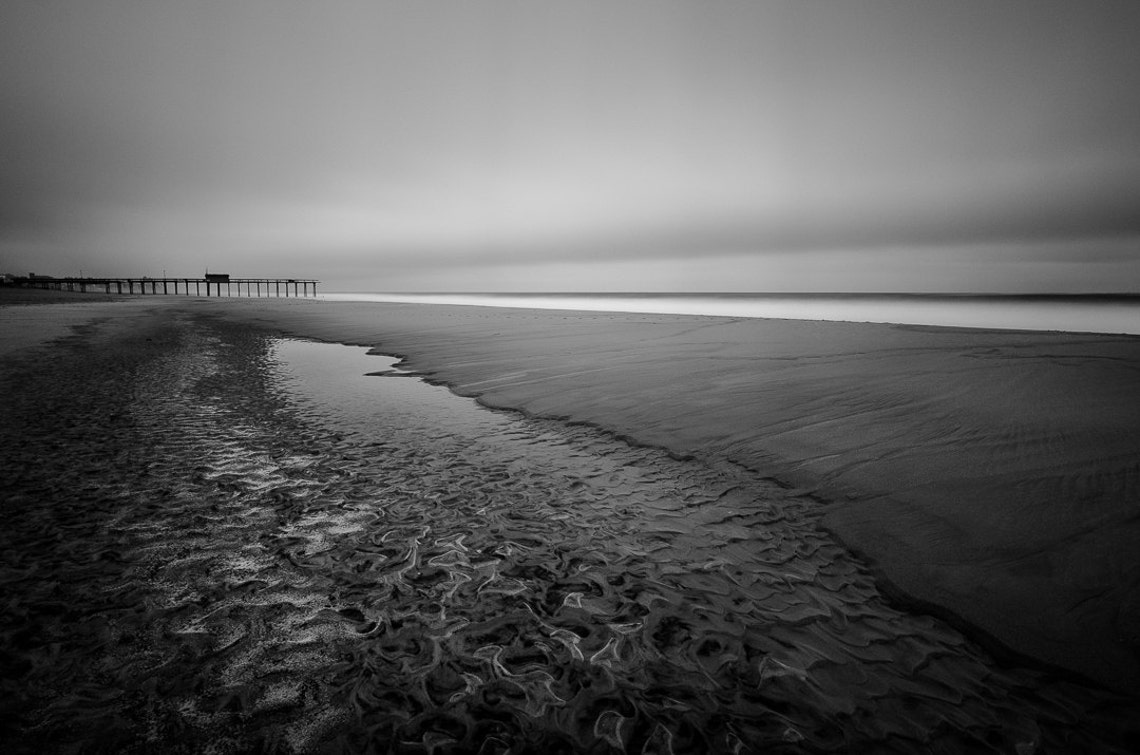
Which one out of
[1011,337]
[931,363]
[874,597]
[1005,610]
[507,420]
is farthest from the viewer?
[1011,337]

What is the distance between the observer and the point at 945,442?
222 inches

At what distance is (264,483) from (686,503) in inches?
168

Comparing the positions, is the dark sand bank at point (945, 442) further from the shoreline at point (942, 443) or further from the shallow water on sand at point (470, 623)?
the shallow water on sand at point (470, 623)

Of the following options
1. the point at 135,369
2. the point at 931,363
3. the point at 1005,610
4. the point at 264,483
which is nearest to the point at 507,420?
the point at 264,483

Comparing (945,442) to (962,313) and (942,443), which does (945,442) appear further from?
(962,313)

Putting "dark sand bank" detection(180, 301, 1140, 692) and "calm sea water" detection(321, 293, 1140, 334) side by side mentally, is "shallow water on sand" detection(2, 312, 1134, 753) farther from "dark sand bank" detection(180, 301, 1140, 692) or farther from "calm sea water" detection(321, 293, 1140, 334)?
"calm sea water" detection(321, 293, 1140, 334)

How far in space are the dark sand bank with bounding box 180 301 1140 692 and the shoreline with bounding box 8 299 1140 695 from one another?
2 cm

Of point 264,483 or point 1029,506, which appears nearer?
point 1029,506

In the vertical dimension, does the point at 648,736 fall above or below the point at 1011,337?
below

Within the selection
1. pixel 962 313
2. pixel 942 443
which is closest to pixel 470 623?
pixel 942 443

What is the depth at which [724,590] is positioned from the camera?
333 centimetres

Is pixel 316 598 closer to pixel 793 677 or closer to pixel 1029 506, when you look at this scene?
pixel 793 677

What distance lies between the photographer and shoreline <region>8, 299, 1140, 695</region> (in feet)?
10.1

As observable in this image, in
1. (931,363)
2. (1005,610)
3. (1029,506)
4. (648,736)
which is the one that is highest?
(931,363)
